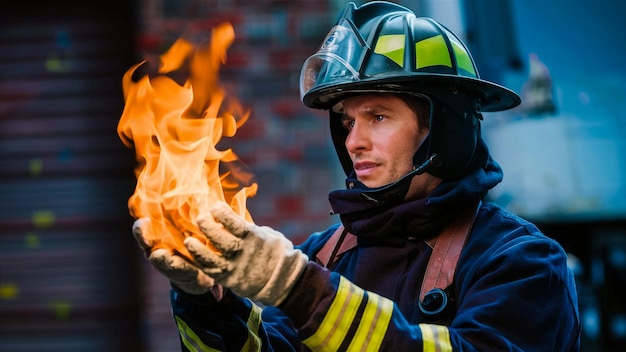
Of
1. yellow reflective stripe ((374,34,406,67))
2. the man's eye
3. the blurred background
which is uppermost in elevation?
yellow reflective stripe ((374,34,406,67))

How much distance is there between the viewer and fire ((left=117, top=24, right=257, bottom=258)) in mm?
2264

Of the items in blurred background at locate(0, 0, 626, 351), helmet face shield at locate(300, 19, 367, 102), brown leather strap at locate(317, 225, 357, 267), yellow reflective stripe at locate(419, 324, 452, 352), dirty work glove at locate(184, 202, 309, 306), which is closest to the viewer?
dirty work glove at locate(184, 202, 309, 306)

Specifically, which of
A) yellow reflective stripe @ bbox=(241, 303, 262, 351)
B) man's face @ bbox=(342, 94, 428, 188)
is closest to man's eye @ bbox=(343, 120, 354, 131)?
man's face @ bbox=(342, 94, 428, 188)

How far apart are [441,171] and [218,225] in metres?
0.82

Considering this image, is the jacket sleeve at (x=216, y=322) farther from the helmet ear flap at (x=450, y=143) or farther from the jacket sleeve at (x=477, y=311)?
the helmet ear flap at (x=450, y=143)

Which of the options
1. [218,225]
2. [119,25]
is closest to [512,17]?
[119,25]

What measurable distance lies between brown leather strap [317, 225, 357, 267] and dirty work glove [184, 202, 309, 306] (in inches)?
27.0

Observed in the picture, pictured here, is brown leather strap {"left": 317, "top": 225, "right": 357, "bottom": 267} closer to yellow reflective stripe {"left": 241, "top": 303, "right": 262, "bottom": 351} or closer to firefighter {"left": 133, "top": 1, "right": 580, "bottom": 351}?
firefighter {"left": 133, "top": 1, "right": 580, "bottom": 351}

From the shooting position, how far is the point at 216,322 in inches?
100

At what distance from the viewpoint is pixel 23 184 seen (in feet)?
16.0

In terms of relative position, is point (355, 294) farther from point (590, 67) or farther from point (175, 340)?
point (590, 67)

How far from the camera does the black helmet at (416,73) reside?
266 centimetres

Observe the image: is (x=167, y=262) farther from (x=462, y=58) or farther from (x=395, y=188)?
(x=462, y=58)

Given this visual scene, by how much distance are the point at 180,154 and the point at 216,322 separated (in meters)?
0.47
